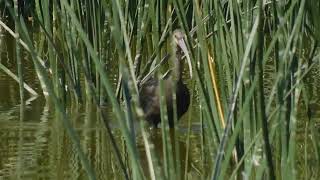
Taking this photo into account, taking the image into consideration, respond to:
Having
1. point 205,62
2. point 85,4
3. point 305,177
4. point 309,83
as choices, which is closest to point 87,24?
point 85,4

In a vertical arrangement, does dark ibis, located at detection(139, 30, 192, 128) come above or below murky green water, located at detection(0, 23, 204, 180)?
above

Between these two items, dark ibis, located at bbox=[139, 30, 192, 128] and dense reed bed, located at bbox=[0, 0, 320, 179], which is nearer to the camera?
dense reed bed, located at bbox=[0, 0, 320, 179]

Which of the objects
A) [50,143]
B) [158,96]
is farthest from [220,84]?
[158,96]

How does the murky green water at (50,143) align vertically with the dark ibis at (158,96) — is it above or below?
below

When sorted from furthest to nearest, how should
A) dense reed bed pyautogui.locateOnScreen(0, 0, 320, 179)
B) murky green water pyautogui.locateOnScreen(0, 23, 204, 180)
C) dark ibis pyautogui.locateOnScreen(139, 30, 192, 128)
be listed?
dark ibis pyautogui.locateOnScreen(139, 30, 192, 128), murky green water pyautogui.locateOnScreen(0, 23, 204, 180), dense reed bed pyautogui.locateOnScreen(0, 0, 320, 179)

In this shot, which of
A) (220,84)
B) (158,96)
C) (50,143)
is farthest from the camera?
(158,96)

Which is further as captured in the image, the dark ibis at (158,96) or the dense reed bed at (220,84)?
the dark ibis at (158,96)

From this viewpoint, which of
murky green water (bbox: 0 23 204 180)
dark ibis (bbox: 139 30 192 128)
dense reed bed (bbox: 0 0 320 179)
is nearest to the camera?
dense reed bed (bbox: 0 0 320 179)

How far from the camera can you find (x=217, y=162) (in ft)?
7.97

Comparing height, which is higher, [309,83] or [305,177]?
[309,83]

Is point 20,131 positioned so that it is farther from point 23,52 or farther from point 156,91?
point 23,52

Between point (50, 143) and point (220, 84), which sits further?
point (50, 143)

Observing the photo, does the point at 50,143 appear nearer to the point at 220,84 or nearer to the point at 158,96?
the point at 158,96

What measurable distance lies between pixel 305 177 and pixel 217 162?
5.83 ft
